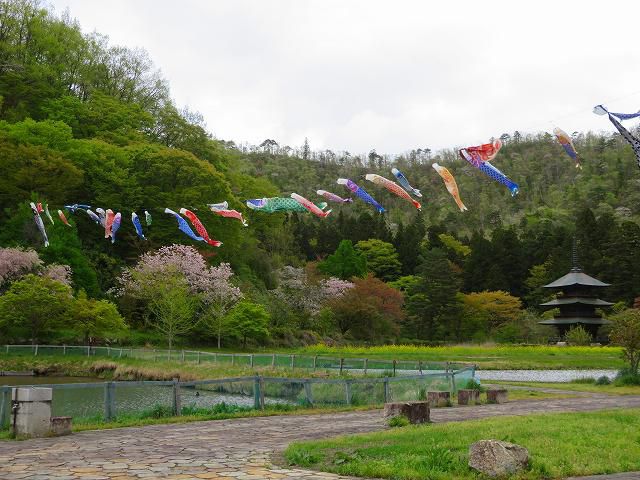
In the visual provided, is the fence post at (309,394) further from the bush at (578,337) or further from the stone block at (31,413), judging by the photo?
the bush at (578,337)

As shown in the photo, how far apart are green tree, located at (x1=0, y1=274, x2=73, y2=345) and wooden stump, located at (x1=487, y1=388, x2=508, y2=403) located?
25.4 metres

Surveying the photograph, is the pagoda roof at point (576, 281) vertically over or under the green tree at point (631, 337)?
over

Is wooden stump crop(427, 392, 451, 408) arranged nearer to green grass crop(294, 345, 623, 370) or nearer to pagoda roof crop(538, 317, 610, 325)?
green grass crop(294, 345, 623, 370)

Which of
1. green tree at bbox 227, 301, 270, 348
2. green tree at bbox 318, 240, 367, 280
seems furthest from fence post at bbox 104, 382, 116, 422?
green tree at bbox 318, 240, 367, 280

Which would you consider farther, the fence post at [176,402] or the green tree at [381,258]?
the green tree at [381,258]

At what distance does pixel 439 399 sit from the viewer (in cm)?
1631

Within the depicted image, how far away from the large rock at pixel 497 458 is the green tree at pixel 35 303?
31.4m

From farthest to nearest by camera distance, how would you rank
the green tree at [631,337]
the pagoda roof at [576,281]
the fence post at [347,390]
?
the pagoda roof at [576,281] < the green tree at [631,337] < the fence post at [347,390]

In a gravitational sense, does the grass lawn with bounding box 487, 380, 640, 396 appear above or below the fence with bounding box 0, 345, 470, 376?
below

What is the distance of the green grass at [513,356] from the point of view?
34.1 meters

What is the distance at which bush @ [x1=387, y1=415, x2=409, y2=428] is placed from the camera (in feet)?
38.1

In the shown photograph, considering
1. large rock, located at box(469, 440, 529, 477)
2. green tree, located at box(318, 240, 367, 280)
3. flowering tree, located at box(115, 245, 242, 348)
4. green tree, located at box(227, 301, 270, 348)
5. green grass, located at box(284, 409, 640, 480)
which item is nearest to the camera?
large rock, located at box(469, 440, 529, 477)

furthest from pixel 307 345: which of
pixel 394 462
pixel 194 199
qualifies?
pixel 394 462

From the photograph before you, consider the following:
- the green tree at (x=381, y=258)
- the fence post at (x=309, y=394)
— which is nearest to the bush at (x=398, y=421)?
the fence post at (x=309, y=394)
